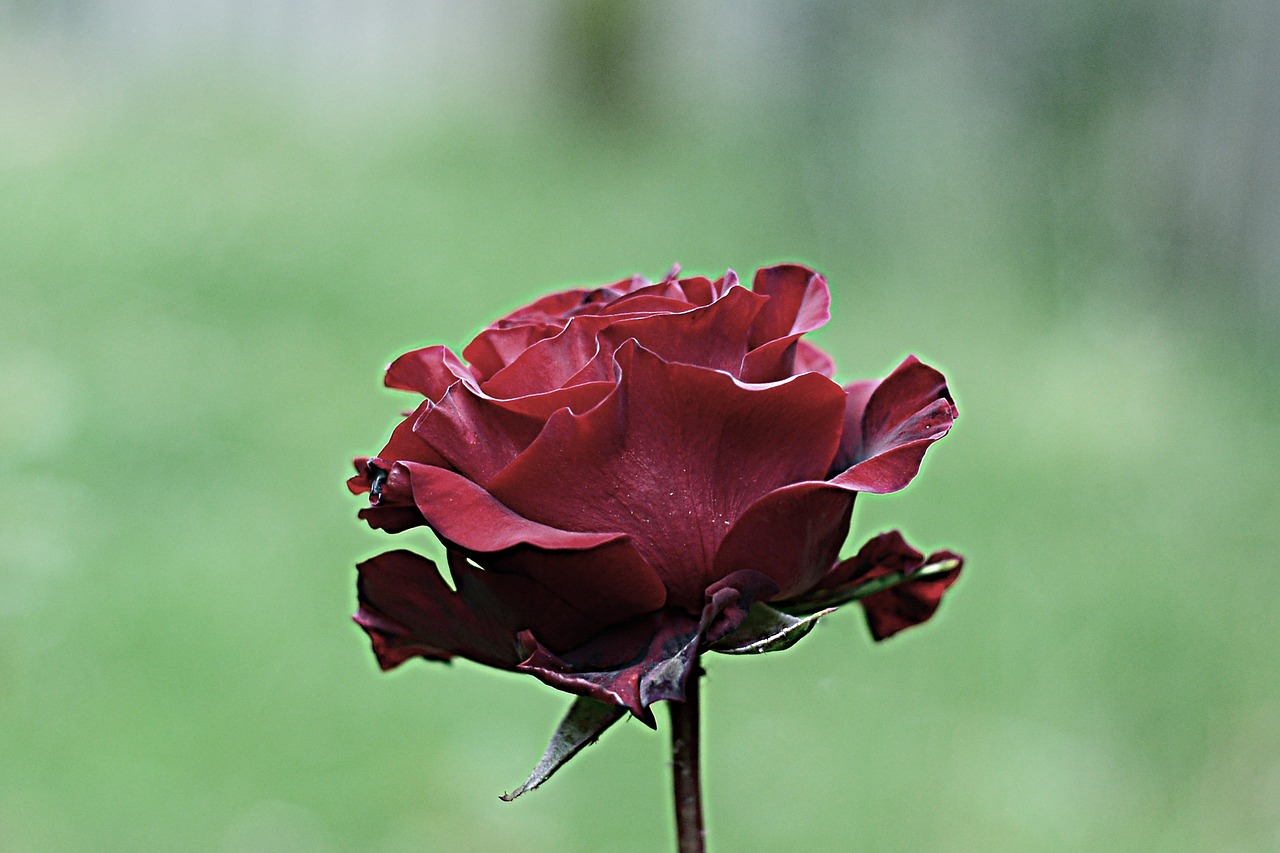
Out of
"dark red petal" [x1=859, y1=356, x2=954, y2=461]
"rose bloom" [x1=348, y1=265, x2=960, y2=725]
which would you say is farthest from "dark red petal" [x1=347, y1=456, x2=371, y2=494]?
"dark red petal" [x1=859, y1=356, x2=954, y2=461]

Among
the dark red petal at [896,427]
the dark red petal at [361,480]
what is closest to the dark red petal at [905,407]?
the dark red petal at [896,427]

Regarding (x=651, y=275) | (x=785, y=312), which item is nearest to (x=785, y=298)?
(x=785, y=312)

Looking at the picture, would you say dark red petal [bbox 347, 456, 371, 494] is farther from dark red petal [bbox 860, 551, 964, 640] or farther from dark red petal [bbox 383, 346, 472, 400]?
dark red petal [bbox 860, 551, 964, 640]

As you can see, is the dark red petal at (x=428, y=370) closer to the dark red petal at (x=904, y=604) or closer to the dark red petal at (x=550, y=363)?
the dark red petal at (x=550, y=363)

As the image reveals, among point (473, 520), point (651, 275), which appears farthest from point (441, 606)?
point (651, 275)

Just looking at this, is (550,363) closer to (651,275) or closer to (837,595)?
(837,595)

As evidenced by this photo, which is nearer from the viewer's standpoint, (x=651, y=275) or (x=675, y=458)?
(x=675, y=458)

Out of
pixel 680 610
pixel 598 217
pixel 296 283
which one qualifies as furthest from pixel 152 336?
pixel 680 610
